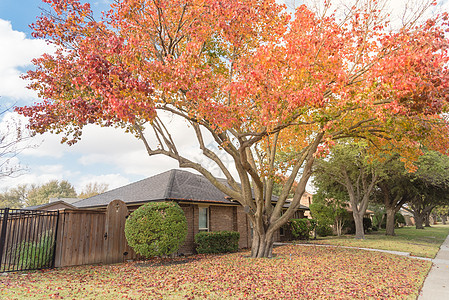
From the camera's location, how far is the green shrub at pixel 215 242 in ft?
48.1

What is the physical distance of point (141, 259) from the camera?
12.9 meters

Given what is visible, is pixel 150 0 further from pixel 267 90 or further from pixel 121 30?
pixel 267 90

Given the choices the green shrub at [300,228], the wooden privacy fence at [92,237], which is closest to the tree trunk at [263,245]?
the wooden privacy fence at [92,237]

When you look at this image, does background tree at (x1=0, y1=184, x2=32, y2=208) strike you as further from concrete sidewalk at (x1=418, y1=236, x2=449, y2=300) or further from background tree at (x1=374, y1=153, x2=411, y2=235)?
concrete sidewalk at (x1=418, y1=236, x2=449, y2=300)

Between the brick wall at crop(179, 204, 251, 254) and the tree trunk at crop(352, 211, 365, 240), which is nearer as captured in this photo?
the brick wall at crop(179, 204, 251, 254)

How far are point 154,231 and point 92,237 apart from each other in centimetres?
263

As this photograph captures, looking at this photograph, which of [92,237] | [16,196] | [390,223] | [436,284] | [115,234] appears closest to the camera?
[436,284]

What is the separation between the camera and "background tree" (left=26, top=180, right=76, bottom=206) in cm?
5716

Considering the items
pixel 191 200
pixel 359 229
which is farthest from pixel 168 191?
pixel 359 229

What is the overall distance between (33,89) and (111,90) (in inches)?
182

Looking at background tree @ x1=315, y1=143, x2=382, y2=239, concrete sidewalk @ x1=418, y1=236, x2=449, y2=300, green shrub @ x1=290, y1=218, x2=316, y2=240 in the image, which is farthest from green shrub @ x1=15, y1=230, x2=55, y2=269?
background tree @ x1=315, y1=143, x2=382, y2=239

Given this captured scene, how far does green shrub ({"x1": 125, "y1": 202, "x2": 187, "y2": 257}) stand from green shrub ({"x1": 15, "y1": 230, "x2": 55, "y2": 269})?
2.69m

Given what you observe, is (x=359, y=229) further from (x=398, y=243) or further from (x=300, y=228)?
(x=300, y=228)

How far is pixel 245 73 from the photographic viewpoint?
32.7 ft
